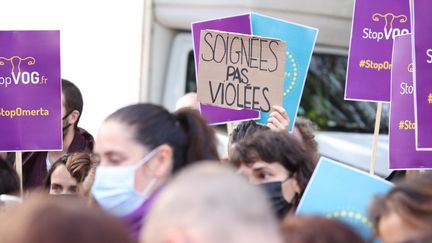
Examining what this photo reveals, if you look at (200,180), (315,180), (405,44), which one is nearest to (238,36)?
(405,44)

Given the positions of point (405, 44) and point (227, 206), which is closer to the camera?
point (227, 206)

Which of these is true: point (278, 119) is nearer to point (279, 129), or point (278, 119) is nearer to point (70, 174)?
point (279, 129)

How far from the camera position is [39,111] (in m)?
4.82

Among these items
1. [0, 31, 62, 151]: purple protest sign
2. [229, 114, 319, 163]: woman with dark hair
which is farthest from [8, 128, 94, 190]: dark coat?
[229, 114, 319, 163]: woman with dark hair

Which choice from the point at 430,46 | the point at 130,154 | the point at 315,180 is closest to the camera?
the point at 130,154

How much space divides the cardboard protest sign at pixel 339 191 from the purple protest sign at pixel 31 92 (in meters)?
1.67

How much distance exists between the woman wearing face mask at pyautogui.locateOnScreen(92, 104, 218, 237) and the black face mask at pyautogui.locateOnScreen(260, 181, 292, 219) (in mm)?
570

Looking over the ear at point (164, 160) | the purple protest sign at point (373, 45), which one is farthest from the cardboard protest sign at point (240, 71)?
the ear at point (164, 160)

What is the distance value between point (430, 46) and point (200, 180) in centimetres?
253

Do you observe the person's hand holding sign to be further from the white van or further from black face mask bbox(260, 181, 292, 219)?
the white van

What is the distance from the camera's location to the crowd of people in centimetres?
176

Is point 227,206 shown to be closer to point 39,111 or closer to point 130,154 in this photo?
point 130,154

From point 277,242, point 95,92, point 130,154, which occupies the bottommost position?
point 95,92

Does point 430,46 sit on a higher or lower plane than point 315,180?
higher
